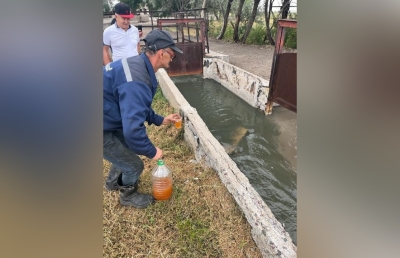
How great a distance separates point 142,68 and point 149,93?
22 cm

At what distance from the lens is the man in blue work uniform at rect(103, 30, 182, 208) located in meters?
2.45

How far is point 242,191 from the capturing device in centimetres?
314

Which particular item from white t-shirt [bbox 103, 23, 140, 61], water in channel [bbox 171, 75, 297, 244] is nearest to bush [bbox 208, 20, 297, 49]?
water in channel [bbox 171, 75, 297, 244]

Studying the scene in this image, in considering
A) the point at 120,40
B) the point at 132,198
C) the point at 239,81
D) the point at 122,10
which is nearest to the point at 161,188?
the point at 132,198

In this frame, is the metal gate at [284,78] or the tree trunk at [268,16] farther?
the tree trunk at [268,16]

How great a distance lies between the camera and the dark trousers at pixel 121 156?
112 inches

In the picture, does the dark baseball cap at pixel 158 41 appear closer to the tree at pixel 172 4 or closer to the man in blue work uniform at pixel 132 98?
the man in blue work uniform at pixel 132 98

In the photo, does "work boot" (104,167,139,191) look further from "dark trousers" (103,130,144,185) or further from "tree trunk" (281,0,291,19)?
"tree trunk" (281,0,291,19)

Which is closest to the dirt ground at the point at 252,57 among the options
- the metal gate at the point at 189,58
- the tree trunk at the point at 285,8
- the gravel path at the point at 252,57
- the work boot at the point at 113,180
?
the gravel path at the point at 252,57
